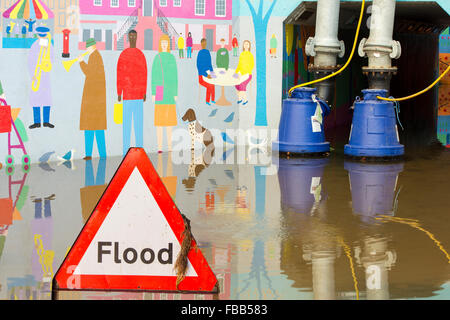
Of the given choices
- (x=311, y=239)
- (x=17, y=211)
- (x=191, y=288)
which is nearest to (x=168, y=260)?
(x=191, y=288)

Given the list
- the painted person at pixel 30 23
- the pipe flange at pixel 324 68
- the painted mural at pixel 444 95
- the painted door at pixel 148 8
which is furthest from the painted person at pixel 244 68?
the painted mural at pixel 444 95

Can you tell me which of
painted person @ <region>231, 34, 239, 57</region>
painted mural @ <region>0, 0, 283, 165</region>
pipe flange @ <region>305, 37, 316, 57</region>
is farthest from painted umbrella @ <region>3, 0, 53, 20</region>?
pipe flange @ <region>305, 37, 316, 57</region>

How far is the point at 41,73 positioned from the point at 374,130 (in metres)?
4.59

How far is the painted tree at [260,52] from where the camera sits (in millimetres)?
13023

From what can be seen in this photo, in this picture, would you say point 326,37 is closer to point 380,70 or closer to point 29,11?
point 380,70

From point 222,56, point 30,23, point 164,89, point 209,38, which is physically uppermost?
point 30,23

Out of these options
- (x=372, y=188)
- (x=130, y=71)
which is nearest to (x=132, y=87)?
(x=130, y=71)

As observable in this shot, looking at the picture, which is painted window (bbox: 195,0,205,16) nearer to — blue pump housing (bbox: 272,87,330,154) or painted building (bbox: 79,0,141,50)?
painted building (bbox: 79,0,141,50)

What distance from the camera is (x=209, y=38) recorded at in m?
12.6

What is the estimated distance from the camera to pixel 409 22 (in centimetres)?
A: 1911

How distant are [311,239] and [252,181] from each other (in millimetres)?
3171

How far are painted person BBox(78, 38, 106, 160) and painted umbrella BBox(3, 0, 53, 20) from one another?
2.42 feet

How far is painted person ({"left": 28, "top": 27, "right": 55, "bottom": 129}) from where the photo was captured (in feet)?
35.7

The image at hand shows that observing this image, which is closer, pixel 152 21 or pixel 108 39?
pixel 108 39
